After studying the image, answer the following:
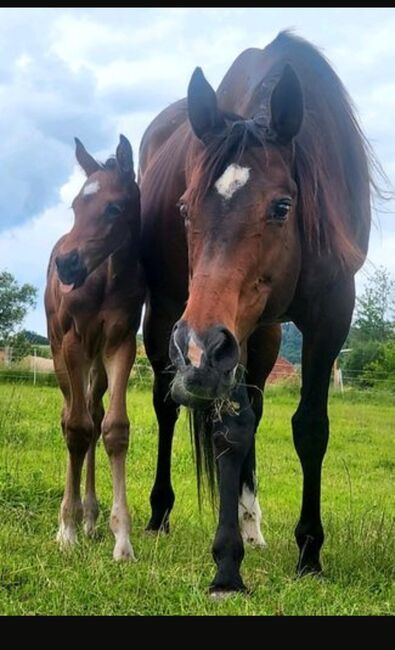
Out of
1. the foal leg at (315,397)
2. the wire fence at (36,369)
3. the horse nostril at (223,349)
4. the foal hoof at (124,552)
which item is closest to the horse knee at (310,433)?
the foal leg at (315,397)

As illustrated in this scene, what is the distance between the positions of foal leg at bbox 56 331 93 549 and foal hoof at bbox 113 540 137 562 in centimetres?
41

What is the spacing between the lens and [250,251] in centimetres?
342

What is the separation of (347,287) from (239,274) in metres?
1.37

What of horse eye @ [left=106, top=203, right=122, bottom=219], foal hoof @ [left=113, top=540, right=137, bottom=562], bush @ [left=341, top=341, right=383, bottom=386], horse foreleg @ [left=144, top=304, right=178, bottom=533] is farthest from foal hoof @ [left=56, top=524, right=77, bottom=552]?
bush @ [left=341, top=341, right=383, bottom=386]

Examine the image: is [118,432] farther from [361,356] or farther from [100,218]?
[361,356]

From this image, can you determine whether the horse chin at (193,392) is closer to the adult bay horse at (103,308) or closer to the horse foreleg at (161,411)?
the adult bay horse at (103,308)

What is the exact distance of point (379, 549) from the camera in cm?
458

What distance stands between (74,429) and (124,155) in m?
1.58

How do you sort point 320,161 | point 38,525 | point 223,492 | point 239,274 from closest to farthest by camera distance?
point 239,274
point 223,492
point 320,161
point 38,525

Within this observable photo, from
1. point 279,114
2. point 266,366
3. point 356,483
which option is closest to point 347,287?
point 279,114

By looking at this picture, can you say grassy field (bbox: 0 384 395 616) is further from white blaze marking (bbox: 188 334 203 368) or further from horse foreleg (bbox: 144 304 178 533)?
white blaze marking (bbox: 188 334 203 368)

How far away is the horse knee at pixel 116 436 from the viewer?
4.68m

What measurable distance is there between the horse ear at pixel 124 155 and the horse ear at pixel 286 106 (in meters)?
1.39
